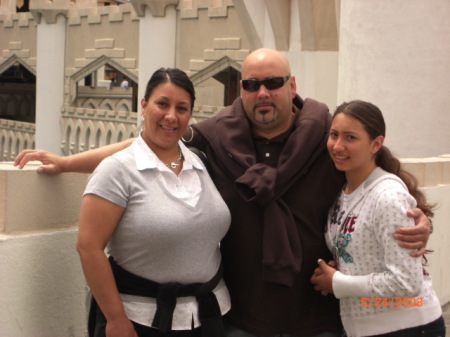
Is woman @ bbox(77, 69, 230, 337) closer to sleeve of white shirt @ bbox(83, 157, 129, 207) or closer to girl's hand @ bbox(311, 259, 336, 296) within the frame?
sleeve of white shirt @ bbox(83, 157, 129, 207)

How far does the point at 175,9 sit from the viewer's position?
18.0 metres

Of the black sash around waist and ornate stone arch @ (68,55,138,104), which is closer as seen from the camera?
the black sash around waist

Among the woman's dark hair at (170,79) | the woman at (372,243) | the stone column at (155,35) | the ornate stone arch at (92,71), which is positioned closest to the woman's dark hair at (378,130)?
the woman at (372,243)

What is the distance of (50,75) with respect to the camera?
73.5 ft

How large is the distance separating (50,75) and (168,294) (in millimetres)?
20953

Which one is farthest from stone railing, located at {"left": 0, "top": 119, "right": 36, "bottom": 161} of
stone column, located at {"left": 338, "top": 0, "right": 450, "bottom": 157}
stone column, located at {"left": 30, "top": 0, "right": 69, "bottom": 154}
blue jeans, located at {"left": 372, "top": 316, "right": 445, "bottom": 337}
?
blue jeans, located at {"left": 372, "top": 316, "right": 445, "bottom": 337}

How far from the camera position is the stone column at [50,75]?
2227 centimetres

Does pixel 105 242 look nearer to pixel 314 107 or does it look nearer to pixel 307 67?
pixel 314 107

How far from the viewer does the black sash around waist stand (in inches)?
90.1

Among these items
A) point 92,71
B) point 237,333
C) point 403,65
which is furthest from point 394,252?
point 92,71

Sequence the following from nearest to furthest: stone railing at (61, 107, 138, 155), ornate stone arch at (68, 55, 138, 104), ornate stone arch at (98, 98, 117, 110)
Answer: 1. stone railing at (61, 107, 138, 155)
2. ornate stone arch at (68, 55, 138, 104)
3. ornate stone arch at (98, 98, 117, 110)

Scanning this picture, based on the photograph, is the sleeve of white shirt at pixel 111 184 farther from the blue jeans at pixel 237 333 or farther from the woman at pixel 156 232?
the blue jeans at pixel 237 333

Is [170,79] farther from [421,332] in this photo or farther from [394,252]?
[421,332]

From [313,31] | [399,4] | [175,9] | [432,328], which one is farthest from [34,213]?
[175,9]
